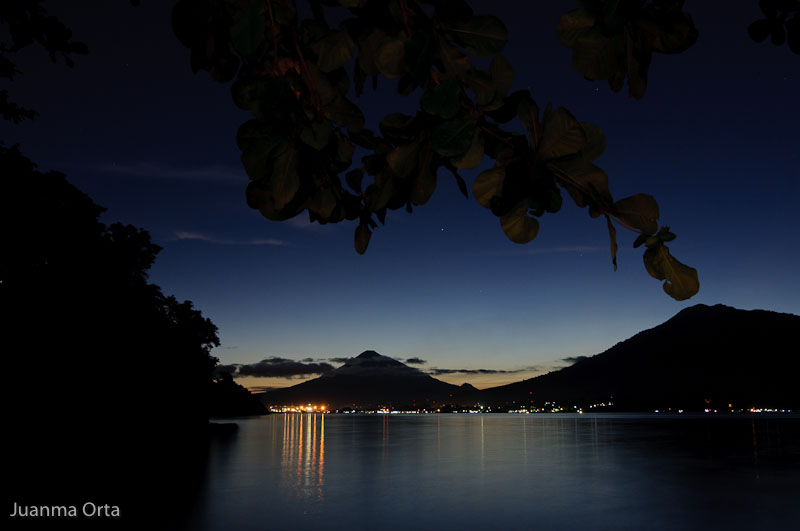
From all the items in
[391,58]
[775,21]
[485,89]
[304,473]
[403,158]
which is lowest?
[304,473]

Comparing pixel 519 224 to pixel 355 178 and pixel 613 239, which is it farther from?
pixel 355 178

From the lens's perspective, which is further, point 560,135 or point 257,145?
point 257,145

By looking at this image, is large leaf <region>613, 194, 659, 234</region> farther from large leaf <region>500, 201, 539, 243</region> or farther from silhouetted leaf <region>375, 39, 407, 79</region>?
silhouetted leaf <region>375, 39, 407, 79</region>

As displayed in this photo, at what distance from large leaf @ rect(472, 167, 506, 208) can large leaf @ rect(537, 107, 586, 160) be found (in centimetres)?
14

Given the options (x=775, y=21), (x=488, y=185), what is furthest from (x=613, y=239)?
(x=775, y=21)

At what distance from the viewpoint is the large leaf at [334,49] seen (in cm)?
145

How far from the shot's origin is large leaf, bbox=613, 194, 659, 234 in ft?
4.07

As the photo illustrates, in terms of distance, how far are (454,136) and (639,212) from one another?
1.61 ft

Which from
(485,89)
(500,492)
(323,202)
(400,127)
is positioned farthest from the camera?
(500,492)

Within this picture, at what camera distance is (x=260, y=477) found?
3388 centimetres

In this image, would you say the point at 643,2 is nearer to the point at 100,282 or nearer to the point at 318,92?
the point at 318,92

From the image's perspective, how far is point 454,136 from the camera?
4.04ft

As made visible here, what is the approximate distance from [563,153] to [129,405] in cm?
4441

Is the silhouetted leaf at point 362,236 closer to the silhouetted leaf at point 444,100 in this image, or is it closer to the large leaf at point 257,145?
the large leaf at point 257,145
